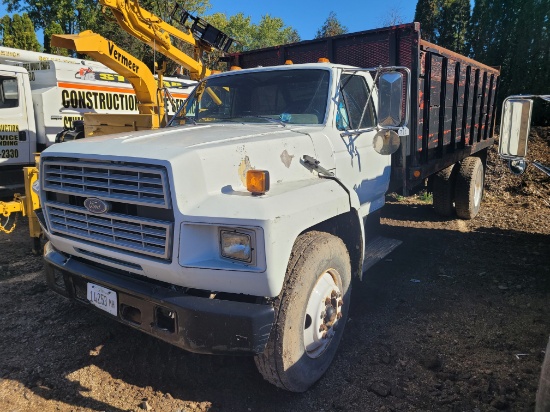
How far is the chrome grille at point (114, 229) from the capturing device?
8.29ft

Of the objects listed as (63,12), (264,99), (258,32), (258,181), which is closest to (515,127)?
(258,181)

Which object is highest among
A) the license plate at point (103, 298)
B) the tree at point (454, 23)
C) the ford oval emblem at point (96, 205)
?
the tree at point (454, 23)

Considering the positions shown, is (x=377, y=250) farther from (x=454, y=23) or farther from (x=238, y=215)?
(x=454, y=23)

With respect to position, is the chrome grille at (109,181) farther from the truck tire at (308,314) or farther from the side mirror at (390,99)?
the side mirror at (390,99)

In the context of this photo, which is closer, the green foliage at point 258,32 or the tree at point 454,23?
the tree at point 454,23

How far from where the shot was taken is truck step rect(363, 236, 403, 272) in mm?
4027

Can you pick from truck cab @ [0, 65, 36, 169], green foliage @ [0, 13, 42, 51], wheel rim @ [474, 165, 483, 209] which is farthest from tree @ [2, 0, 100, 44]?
wheel rim @ [474, 165, 483, 209]

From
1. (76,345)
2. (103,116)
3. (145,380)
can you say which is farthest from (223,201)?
(103,116)

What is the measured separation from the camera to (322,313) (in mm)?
3016

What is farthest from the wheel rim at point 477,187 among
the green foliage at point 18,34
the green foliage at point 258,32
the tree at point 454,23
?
the green foliage at point 258,32

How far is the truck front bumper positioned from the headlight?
0.27 metres

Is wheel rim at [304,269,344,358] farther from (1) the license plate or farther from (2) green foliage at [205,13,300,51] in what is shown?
(2) green foliage at [205,13,300,51]

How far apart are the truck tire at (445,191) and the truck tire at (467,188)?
8 cm

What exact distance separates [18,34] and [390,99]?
2871 cm
